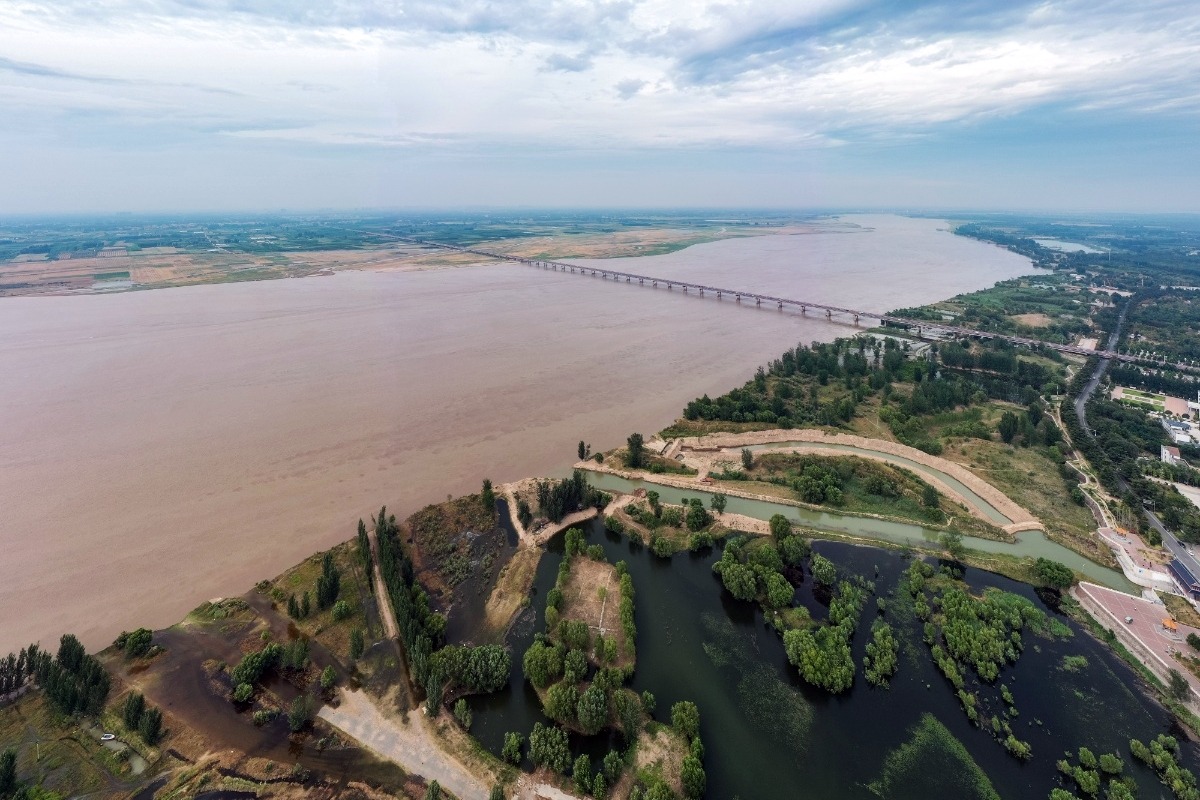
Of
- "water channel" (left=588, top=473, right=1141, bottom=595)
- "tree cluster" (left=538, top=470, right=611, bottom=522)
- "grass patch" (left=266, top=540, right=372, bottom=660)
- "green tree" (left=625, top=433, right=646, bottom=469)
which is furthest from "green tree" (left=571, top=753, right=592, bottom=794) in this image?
"green tree" (left=625, top=433, right=646, bottom=469)

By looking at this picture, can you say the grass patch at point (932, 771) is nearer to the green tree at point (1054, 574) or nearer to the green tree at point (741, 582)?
the green tree at point (741, 582)

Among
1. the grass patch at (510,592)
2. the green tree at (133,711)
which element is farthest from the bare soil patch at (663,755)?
the green tree at (133,711)

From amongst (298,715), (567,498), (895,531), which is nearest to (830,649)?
(895,531)

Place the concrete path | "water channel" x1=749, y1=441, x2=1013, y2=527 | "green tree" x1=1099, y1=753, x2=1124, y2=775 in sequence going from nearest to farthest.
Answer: "green tree" x1=1099, y1=753, x2=1124, y2=775 → the concrete path → "water channel" x1=749, y1=441, x2=1013, y2=527

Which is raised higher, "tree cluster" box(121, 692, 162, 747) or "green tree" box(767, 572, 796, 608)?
"tree cluster" box(121, 692, 162, 747)

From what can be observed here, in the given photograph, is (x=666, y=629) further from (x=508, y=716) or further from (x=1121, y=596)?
(x=1121, y=596)

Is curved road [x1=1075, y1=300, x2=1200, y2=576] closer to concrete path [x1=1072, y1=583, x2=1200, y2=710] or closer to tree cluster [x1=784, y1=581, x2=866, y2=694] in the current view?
concrete path [x1=1072, y1=583, x2=1200, y2=710]

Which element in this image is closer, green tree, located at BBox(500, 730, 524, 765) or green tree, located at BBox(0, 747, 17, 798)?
green tree, located at BBox(0, 747, 17, 798)

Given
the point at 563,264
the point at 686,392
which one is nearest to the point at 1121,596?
the point at 686,392

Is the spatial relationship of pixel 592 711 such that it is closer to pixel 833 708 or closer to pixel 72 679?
pixel 833 708
